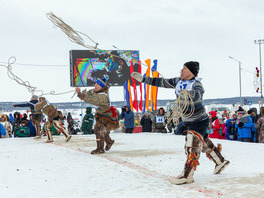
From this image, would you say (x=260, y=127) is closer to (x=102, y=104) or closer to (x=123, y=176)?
(x=102, y=104)

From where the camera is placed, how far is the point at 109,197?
3.91m

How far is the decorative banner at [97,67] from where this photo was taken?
96.2ft

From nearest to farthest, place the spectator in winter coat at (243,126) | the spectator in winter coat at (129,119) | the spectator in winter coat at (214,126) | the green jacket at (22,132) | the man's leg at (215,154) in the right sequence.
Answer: the man's leg at (215,154) → the spectator in winter coat at (243,126) → the spectator in winter coat at (214,126) → the green jacket at (22,132) → the spectator in winter coat at (129,119)

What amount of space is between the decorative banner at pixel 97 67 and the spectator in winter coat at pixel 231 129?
1794cm

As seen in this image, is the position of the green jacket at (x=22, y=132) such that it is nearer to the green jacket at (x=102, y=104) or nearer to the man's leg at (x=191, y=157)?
the green jacket at (x=102, y=104)

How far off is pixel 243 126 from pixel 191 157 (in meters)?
6.48

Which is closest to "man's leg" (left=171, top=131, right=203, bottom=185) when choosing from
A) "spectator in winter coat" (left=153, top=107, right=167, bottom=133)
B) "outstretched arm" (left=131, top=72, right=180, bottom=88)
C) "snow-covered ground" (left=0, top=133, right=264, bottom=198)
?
"snow-covered ground" (left=0, top=133, right=264, bottom=198)

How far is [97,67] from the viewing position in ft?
99.5

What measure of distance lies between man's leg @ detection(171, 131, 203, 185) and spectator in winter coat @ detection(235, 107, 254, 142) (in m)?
6.06

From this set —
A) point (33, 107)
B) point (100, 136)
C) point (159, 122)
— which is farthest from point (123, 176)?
point (159, 122)

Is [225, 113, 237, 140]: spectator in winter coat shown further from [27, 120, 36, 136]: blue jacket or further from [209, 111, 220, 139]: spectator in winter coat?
[27, 120, 36, 136]: blue jacket

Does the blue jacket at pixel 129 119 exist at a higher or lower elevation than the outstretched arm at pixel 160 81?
lower

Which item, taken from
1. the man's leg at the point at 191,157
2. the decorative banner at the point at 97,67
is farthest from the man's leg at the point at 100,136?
the decorative banner at the point at 97,67

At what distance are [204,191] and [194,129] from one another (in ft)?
3.60
